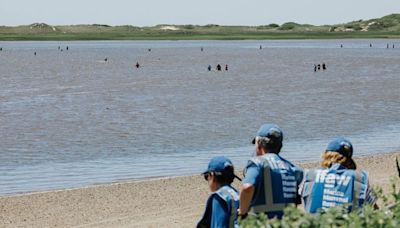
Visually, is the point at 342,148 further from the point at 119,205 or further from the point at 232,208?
the point at 119,205

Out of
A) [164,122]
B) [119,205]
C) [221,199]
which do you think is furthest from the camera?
[164,122]

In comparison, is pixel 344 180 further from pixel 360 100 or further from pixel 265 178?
pixel 360 100

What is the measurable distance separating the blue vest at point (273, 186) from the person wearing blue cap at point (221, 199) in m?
0.21

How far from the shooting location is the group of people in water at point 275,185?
671cm

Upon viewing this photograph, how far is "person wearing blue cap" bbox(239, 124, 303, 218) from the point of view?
22.4 ft

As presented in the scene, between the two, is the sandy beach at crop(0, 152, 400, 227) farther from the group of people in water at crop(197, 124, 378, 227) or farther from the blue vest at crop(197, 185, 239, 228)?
the blue vest at crop(197, 185, 239, 228)

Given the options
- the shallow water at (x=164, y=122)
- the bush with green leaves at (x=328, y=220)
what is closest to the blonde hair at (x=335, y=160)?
the bush with green leaves at (x=328, y=220)

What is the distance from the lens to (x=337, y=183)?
22.8ft

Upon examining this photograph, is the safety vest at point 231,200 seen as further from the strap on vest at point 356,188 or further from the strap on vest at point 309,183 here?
the strap on vest at point 356,188

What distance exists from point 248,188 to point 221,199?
0.25m

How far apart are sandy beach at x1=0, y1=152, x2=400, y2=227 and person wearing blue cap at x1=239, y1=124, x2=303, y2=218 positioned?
641 centimetres

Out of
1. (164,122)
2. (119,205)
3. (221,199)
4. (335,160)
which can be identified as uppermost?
(335,160)

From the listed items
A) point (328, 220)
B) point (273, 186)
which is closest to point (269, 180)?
point (273, 186)

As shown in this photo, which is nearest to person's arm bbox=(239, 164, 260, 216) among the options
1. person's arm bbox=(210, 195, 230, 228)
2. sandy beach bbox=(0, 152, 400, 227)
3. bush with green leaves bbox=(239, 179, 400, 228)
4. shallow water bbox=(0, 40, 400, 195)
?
person's arm bbox=(210, 195, 230, 228)
